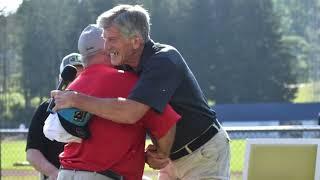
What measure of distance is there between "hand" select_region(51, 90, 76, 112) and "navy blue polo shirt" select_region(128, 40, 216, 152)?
279 millimetres

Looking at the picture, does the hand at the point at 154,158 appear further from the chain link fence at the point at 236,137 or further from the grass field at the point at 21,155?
the grass field at the point at 21,155

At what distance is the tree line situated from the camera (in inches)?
1673

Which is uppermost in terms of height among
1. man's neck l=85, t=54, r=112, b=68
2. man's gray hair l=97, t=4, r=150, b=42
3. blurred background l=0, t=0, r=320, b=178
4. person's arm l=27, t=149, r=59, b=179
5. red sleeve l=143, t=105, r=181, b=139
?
blurred background l=0, t=0, r=320, b=178

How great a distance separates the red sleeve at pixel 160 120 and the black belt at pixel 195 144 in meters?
0.25

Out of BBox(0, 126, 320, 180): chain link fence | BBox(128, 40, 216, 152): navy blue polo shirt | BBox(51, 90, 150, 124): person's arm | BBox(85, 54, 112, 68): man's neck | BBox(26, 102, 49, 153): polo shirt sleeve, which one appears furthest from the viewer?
BBox(0, 126, 320, 180): chain link fence

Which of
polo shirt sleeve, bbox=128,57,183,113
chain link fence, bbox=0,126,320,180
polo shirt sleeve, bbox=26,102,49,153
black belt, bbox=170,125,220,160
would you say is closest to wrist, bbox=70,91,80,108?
polo shirt sleeve, bbox=128,57,183,113

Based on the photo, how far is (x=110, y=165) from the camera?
136 inches

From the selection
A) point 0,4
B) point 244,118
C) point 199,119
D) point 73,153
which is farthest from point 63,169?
point 244,118

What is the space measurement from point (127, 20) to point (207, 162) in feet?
2.85

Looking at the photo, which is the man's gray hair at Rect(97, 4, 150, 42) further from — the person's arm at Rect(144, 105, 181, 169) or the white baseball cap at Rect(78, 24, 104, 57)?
the person's arm at Rect(144, 105, 181, 169)

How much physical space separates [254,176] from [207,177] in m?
0.97

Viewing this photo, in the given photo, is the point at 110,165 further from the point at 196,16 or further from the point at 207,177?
the point at 196,16

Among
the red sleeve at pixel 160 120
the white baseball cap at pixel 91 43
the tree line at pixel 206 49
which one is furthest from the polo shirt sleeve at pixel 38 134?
the tree line at pixel 206 49

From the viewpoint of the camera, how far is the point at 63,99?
3.40m
